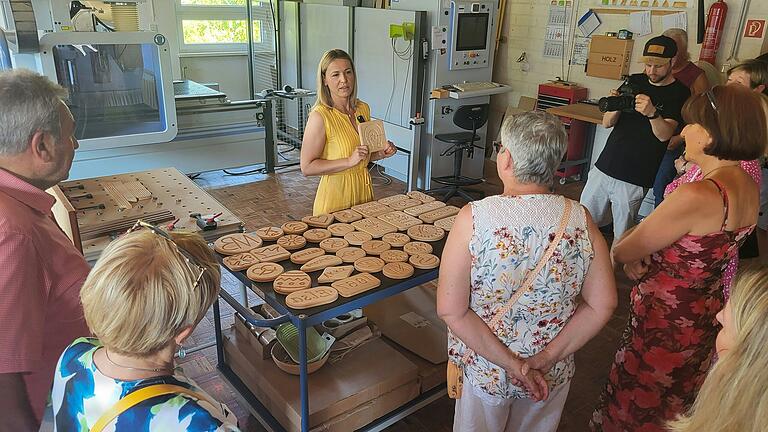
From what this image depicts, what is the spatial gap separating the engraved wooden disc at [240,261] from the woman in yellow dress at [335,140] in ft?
2.10

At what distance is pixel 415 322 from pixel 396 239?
0.49 meters

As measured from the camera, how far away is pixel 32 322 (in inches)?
49.9

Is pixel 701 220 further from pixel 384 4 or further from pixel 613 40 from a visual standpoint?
pixel 384 4

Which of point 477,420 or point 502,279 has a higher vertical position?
point 502,279

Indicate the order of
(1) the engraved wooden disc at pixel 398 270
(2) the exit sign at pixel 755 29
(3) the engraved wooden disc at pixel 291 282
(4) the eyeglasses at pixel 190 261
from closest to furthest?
1. (4) the eyeglasses at pixel 190 261
2. (3) the engraved wooden disc at pixel 291 282
3. (1) the engraved wooden disc at pixel 398 270
4. (2) the exit sign at pixel 755 29

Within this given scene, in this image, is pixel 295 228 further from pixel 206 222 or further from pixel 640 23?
pixel 640 23

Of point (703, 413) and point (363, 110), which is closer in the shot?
point (703, 413)

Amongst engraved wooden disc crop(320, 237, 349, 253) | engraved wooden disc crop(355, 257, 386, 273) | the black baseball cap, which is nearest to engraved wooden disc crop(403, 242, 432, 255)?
engraved wooden disc crop(355, 257, 386, 273)

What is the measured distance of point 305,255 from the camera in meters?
1.97

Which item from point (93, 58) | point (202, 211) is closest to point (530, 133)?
point (202, 211)

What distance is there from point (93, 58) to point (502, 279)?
2.59 m

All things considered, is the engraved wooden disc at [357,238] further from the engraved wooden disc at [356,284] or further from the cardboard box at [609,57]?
the cardboard box at [609,57]

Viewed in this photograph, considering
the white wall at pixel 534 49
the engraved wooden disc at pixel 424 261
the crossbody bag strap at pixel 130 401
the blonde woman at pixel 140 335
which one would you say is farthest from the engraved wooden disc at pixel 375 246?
the white wall at pixel 534 49

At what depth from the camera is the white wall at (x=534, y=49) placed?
15.6ft
